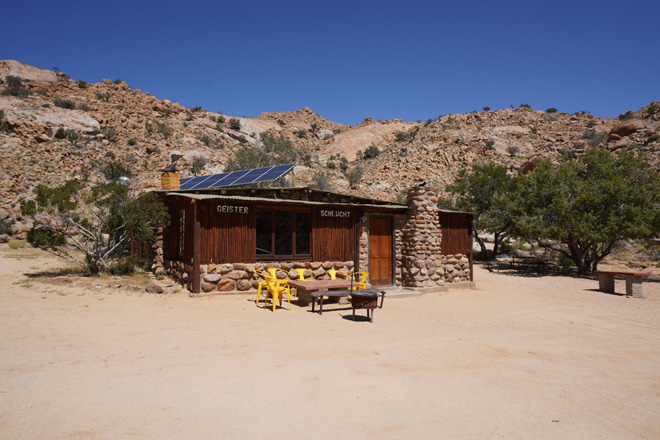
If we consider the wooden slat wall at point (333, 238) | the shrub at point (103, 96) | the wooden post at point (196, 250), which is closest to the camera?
the wooden post at point (196, 250)

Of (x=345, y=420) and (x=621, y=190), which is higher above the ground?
(x=621, y=190)

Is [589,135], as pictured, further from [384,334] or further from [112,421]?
[112,421]

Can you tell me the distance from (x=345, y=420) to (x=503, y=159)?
42.4 metres

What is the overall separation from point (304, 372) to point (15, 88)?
4376 centimetres

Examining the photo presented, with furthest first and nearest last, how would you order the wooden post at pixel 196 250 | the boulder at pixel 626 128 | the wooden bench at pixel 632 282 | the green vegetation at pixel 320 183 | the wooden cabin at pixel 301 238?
the boulder at pixel 626 128 < the green vegetation at pixel 320 183 < the wooden bench at pixel 632 282 < the wooden cabin at pixel 301 238 < the wooden post at pixel 196 250

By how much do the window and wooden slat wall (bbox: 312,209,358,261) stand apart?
209mm

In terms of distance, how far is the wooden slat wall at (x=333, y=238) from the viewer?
40.6 ft

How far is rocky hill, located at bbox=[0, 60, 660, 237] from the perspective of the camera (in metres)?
30.5

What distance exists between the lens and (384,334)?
7.80 metres

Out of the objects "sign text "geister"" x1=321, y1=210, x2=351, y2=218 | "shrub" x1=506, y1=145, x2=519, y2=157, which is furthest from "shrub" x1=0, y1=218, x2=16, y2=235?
"shrub" x1=506, y1=145, x2=519, y2=157

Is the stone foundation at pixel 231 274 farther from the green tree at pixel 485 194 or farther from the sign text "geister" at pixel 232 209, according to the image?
the green tree at pixel 485 194

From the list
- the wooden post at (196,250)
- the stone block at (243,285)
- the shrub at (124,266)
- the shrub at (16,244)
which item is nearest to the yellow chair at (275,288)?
the stone block at (243,285)

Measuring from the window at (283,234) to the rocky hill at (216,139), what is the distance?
2026cm

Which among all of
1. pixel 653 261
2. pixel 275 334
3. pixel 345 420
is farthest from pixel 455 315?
pixel 653 261
